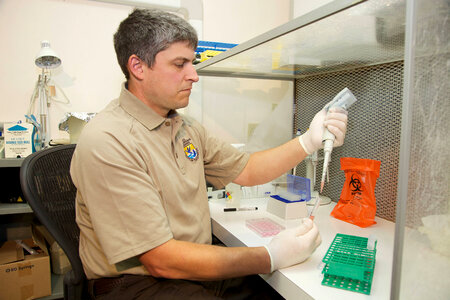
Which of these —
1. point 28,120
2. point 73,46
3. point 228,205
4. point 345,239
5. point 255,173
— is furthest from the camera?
point 73,46

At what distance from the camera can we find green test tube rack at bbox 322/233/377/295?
676mm

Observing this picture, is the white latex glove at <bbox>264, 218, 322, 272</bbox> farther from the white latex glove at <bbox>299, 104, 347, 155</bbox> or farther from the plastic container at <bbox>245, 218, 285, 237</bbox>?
the white latex glove at <bbox>299, 104, 347, 155</bbox>

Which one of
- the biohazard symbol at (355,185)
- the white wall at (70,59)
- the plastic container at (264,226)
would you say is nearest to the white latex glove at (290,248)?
the plastic container at (264,226)

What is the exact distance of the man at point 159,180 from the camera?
0.78 m

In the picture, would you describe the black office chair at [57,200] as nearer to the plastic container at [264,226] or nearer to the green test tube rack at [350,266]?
the plastic container at [264,226]

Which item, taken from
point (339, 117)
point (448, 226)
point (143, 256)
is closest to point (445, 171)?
point (448, 226)

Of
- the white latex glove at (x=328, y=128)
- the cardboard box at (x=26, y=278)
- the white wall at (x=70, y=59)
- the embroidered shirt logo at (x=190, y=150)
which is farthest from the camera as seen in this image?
the white wall at (x=70, y=59)

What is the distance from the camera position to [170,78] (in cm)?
97

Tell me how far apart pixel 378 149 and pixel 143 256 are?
0.94m

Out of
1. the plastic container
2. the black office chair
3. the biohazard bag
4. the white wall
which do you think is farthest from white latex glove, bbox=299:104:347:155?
the black office chair

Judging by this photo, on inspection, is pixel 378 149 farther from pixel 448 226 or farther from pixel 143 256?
pixel 143 256

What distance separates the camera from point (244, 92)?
1.71 meters

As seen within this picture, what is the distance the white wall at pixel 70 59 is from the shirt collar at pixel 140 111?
732 mm

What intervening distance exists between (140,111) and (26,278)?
120 centimetres
